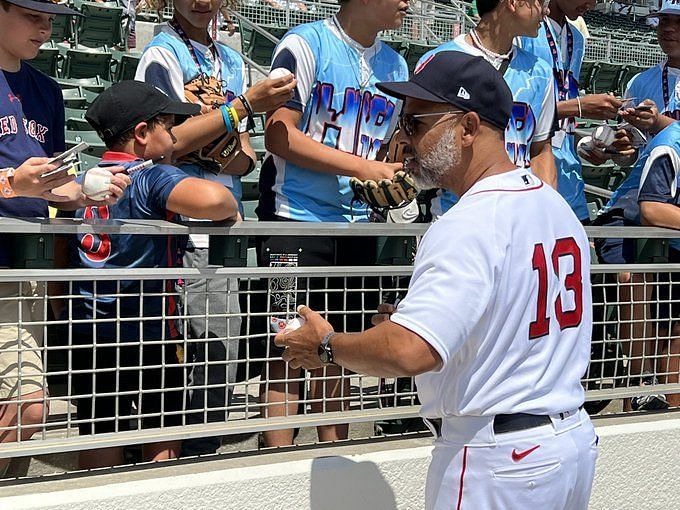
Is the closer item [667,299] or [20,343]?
[20,343]

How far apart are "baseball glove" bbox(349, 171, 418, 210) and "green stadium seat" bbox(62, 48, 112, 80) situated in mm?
8458

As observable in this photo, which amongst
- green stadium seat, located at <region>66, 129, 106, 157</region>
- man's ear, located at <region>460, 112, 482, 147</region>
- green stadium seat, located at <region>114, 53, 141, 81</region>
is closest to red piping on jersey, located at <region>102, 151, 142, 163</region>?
man's ear, located at <region>460, 112, 482, 147</region>

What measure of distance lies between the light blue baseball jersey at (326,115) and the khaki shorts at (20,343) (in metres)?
1.24

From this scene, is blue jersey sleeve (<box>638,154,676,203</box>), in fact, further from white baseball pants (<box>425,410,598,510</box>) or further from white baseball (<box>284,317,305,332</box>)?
white baseball (<box>284,317,305,332</box>)

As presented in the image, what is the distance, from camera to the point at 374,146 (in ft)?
13.3

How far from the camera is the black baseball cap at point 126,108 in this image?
3303mm

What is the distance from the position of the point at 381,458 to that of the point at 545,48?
7.87ft

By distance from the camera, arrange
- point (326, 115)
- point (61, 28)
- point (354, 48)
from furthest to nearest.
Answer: point (61, 28) < point (354, 48) < point (326, 115)

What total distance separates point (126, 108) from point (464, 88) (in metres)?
1.42

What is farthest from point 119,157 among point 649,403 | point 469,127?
point 649,403

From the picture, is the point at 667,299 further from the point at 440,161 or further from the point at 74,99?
the point at 74,99

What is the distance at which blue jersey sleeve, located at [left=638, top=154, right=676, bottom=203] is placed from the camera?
458 centimetres

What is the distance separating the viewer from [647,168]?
15.4 feet

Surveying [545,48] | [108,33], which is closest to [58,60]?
[108,33]
